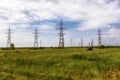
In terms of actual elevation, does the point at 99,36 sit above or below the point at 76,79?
above

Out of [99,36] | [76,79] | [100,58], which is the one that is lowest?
[76,79]

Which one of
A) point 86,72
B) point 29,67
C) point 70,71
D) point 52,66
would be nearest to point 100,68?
point 86,72

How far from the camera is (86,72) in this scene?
34750mm

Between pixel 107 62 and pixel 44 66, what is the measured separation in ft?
37.0

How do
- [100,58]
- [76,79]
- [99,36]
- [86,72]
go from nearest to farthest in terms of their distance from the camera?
[76,79], [86,72], [100,58], [99,36]

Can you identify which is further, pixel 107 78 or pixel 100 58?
pixel 100 58

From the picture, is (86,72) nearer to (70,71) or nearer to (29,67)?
(70,71)

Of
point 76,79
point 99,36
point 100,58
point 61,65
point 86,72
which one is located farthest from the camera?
point 99,36

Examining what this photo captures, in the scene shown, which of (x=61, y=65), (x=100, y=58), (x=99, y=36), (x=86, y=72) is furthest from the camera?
(x=99, y=36)

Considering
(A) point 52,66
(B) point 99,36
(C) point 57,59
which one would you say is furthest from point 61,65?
(B) point 99,36

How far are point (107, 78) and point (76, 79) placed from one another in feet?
15.1

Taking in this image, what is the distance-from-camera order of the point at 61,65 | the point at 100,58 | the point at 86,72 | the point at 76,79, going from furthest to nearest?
1. the point at 100,58
2. the point at 61,65
3. the point at 86,72
4. the point at 76,79

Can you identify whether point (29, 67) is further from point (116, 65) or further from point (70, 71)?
point (116, 65)

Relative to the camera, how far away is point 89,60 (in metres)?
40.9
